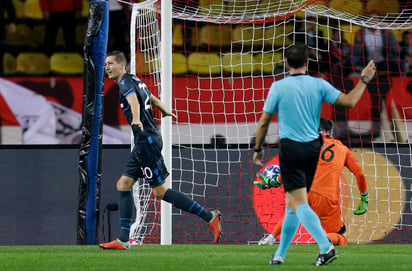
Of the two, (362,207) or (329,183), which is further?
(329,183)

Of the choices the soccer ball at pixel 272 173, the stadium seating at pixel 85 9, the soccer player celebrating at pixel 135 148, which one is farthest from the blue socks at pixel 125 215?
the stadium seating at pixel 85 9

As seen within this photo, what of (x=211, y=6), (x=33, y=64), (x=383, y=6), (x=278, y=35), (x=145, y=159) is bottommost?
(x=145, y=159)

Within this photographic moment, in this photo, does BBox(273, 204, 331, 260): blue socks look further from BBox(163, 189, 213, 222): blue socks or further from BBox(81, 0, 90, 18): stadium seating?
BBox(81, 0, 90, 18): stadium seating

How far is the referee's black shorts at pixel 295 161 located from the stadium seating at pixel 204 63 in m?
7.77

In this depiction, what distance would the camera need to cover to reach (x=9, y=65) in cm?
1550

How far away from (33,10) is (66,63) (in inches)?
47.4

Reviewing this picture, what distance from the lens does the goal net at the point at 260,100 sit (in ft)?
39.1

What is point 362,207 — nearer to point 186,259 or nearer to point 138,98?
point 138,98

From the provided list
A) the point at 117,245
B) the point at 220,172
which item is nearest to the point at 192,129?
the point at 220,172

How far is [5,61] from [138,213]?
197 inches

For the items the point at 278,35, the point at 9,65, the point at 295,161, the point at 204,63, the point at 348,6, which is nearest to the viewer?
the point at 295,161

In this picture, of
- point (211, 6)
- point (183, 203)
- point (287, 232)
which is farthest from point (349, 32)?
point (287, 232)

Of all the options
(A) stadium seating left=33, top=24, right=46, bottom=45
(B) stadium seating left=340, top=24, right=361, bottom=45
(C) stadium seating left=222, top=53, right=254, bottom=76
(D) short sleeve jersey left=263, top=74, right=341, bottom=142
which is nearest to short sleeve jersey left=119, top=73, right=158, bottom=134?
(D) short sleeve jersey left=263, top=74, right=341, bottom=142

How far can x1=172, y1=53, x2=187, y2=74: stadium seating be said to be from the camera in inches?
587
